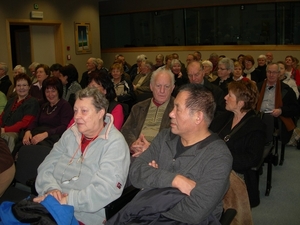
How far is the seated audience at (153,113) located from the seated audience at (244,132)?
0.50 metres

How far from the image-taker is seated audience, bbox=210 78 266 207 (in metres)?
2.66

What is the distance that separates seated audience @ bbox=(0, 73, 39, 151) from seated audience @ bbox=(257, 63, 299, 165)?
2980mm

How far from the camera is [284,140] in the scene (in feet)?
14.5

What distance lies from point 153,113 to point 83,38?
7462 mm

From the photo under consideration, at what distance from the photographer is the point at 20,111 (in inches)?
159

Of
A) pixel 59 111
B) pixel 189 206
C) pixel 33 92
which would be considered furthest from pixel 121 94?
pixel 189 206

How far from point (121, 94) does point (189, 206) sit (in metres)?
3.84

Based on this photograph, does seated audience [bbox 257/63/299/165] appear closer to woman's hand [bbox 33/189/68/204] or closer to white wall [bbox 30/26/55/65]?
woman's hand [bbox 33/189/68/204]

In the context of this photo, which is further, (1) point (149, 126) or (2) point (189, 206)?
(1) point (149, 126)

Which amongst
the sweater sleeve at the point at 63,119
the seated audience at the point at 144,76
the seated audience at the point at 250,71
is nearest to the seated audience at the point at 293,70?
the seated audience at the point at 250,71

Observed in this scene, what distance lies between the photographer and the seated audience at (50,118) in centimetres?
367

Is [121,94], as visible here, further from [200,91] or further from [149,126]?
[200,91]

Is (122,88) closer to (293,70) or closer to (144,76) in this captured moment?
(144,76)

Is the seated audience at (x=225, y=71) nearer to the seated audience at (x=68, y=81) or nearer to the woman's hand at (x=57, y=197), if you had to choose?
the seated audience at (x=68, y=81)
